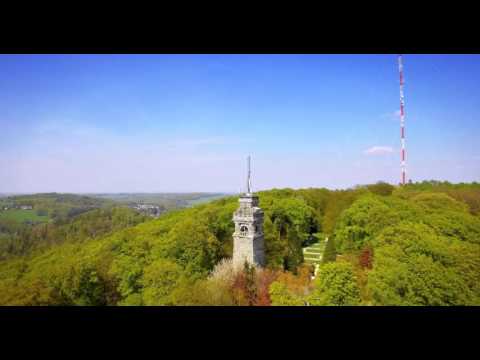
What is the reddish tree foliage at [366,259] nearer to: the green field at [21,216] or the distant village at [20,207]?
the green field at [21,216]

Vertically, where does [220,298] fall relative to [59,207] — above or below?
below

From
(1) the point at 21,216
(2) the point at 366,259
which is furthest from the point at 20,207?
(2) the point at 366,259

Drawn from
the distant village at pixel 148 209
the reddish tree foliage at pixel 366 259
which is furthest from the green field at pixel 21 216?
the reddish tree foliage at pixel 366 259

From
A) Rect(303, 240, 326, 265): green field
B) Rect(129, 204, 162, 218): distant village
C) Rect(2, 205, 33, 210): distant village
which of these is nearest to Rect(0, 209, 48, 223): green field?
Rect(2, 205, 33, 210): distant village
